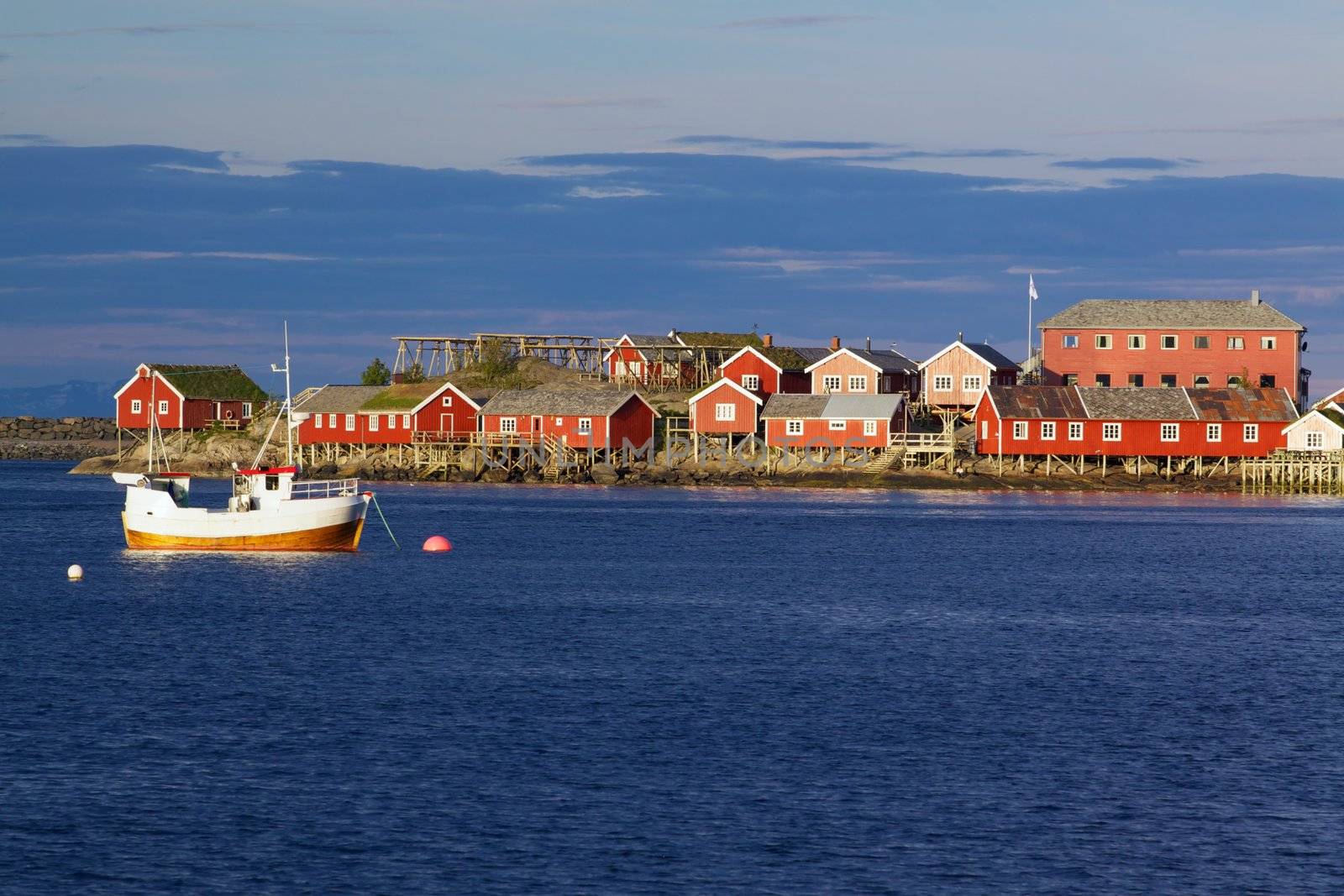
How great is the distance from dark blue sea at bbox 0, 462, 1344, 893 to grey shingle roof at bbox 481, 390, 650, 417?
51.0m

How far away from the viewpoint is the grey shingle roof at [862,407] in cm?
10281

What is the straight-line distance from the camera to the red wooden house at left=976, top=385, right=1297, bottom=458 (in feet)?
318

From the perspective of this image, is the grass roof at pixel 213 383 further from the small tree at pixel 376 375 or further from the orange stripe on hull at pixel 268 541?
the orange stripe on hull at pixel 268 541

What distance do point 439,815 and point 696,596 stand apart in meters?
25.7

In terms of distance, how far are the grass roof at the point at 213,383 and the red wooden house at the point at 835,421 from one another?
42.9 m

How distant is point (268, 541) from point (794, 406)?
53.4 meters

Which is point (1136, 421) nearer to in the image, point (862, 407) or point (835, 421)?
point (862, 407)

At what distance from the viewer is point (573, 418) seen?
4252 inches

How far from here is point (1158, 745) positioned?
26891 millimetres

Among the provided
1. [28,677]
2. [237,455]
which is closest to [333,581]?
[28,677]

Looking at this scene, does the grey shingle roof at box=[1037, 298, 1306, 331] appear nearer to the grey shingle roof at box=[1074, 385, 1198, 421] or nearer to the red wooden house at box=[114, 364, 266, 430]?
the grey shingle roof at box=[1074, 385, 1198, 421]

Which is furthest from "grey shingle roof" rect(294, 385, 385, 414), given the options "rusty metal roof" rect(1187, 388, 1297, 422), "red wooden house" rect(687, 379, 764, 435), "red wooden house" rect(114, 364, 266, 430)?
"rusty metal roof" rect(1187, 388, 1297, 422)

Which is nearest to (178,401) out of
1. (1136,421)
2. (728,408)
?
(728,408)

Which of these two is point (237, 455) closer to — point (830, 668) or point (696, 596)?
point (696, 596)
